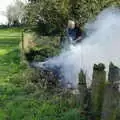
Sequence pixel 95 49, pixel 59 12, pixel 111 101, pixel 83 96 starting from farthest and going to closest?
1. pixel 59 12
2. pixel 95 49
3. pixel 83 96
4. pixel 111 101

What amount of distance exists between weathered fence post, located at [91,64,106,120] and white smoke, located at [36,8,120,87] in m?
3.92

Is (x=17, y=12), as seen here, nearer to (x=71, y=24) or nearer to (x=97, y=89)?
(x=71, y=24)

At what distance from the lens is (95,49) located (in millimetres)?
13234

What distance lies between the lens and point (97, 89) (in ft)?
19.5

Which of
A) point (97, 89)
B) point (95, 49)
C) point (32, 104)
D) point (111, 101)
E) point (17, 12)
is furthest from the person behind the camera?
point (17, 12)

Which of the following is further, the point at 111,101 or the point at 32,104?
the point at 32,104

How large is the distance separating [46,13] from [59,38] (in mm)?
1382

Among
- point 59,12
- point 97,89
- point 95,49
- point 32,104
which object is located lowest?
point 32,104

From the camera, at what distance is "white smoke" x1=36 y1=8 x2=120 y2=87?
11.0m

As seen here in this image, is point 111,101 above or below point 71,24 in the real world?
below

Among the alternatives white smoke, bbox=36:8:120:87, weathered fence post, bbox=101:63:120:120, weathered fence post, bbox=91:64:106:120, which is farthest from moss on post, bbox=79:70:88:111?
white smoke, bbox=36:8:120:87

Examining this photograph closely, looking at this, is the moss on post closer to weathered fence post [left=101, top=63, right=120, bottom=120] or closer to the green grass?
the green grass

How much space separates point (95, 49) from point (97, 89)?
7.33m

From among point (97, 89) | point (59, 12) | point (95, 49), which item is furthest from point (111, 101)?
point (59, 12)
